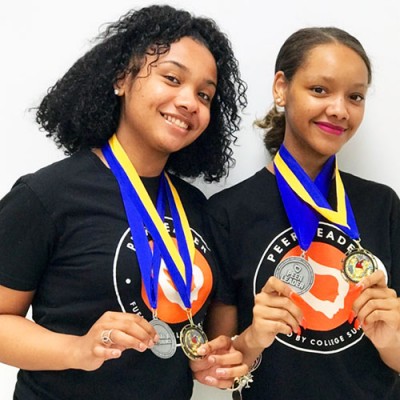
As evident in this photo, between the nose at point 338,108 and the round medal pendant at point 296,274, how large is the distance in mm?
389

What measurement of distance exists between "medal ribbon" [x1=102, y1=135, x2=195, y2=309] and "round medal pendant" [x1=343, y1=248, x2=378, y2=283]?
39 centimetres

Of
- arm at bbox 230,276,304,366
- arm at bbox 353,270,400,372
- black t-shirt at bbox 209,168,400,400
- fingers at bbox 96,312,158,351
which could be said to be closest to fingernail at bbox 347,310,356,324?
black t-shirt at bbox 209,168,400,400

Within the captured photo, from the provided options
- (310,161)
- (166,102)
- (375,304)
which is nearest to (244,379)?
(375,304)

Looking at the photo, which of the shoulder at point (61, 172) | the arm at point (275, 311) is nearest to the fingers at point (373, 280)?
the arm at point (275, 311)

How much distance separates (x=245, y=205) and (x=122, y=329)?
0.56 metres

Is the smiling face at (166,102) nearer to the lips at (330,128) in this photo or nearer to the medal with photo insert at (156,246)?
the medal with photo insert at (156,246)

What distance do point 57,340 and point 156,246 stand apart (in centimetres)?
32

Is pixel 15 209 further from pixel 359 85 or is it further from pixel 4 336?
pixel 359 85

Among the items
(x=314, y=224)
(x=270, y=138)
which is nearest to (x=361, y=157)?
(x=270, y=138)

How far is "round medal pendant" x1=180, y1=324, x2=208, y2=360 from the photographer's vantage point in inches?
49.7

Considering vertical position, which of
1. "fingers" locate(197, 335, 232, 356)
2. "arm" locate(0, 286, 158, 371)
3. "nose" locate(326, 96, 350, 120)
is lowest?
"fingers" locate(197, 335, 232, 356)

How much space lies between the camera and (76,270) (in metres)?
1.22

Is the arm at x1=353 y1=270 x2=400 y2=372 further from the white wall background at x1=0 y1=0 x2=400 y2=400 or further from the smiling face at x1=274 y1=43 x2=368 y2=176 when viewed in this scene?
the white wall background at x1=0 y1=0 x2=400 y2=400

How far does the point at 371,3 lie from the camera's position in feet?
5.64
